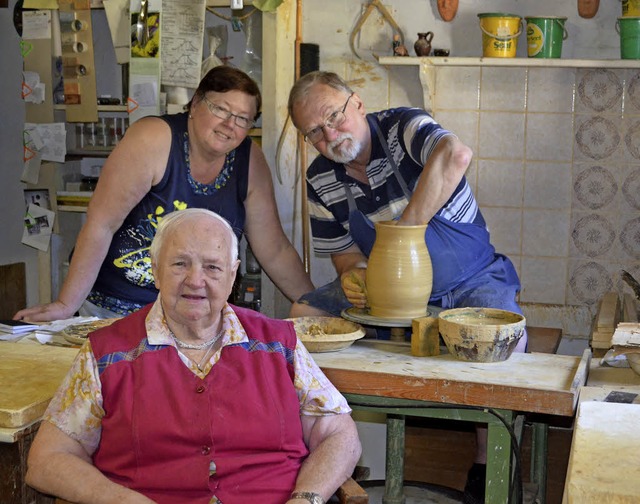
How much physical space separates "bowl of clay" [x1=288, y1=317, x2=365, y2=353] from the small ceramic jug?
1.70 meters

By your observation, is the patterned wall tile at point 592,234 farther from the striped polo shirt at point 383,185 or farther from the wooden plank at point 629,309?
the striped polo shirt at point 383,185

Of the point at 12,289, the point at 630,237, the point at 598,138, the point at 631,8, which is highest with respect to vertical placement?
the point at 631,8

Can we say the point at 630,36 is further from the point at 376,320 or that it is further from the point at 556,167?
the point at 376,320

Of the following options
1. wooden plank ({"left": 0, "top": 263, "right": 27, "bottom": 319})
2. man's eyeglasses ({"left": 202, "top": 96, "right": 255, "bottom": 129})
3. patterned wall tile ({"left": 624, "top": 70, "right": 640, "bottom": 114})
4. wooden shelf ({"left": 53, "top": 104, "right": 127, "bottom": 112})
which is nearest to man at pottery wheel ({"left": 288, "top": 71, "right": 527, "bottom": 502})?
man's eyeglasses ({"left": 202, "top": 96, "right": 255, "bottom": 129})

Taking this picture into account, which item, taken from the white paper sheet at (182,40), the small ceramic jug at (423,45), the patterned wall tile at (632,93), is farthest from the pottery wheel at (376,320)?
the white paper sheet at (182,40)

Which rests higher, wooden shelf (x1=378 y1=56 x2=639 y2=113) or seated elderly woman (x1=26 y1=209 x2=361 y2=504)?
wooden shelf (x1=378 y1=56 x2=639 y2=113)

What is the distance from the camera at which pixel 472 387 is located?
2221 mm

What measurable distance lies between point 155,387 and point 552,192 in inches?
103

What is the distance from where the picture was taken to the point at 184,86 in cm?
430

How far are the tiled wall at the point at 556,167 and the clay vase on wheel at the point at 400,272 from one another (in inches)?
63.4

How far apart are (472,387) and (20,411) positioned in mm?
1093

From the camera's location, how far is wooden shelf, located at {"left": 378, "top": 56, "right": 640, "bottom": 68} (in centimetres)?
372

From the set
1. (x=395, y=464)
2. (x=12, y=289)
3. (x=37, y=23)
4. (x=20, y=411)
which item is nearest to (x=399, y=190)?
(x=395, y=464)

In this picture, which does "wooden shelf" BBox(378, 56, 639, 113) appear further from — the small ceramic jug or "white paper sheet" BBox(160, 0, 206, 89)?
"white paper sheet" BBox(160, 0, 206, 89)
